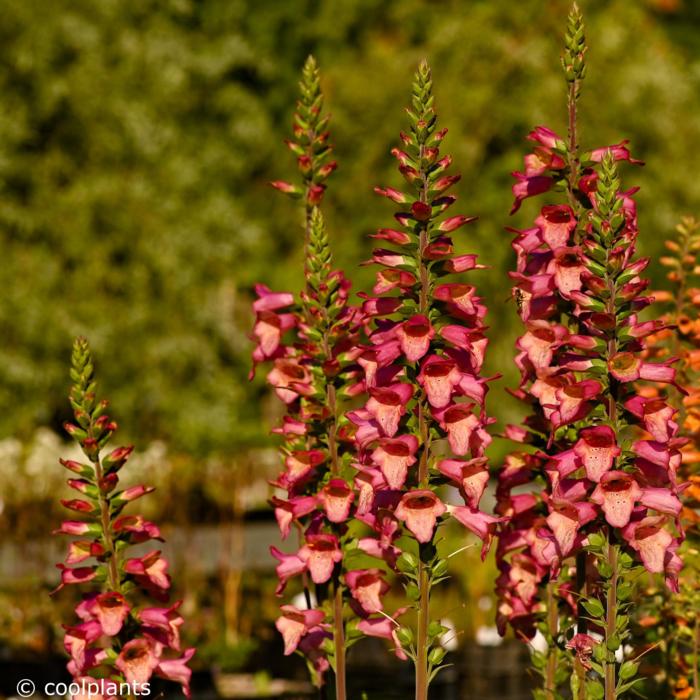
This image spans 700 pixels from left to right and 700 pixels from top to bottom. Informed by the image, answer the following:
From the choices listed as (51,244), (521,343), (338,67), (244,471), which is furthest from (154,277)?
(521,343)

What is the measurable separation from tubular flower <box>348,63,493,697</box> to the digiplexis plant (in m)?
0.21

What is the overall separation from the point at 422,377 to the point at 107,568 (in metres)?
0.89

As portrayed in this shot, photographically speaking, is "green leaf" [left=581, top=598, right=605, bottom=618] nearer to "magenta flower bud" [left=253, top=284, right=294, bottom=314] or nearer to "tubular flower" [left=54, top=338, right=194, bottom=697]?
"tubular flower" [left=54, top=338, right=194, bottom=697]

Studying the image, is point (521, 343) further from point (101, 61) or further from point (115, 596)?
point (101, 61)

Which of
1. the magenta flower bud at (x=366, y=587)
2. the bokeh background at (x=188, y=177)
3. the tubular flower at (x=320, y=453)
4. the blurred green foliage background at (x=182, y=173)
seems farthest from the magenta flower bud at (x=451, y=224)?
the blurred green foliage background at (x=182, y=173)

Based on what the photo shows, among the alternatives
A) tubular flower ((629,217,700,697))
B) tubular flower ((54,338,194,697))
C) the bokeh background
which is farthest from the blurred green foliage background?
tubular flower ((54,338,194,697))

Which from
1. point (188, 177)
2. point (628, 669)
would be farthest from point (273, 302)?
point (188, 177)

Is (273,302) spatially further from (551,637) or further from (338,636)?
(551,637)

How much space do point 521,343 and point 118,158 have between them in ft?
56.9

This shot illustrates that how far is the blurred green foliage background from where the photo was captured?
19.4m

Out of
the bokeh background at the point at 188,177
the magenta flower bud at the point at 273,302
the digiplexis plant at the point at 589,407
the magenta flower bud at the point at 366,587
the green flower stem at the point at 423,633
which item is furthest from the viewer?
the bokeh background at the point at 188,177

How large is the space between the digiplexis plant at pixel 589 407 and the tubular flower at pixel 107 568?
37.3 inches

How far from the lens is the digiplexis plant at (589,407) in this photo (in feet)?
10.7

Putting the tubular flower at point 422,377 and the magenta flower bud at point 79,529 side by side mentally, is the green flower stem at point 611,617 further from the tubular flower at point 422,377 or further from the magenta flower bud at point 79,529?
the magenta flower bud at point 79,529
